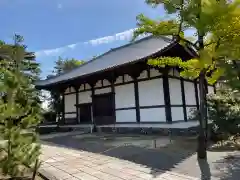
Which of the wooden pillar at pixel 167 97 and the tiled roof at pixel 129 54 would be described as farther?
the tiled roof at pixel 129 54

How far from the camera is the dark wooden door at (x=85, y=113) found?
16891mm

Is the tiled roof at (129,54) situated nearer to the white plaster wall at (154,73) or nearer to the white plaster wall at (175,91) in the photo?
the white plaster wall at (154,73)

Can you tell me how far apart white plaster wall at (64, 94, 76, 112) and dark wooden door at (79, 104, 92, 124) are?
36.1 inches

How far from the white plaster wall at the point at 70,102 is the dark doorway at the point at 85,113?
833 millimetres

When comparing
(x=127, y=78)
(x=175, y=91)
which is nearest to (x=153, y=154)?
(x=175, y=91)

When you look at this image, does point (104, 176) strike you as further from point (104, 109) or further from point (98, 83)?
point (98, 83)

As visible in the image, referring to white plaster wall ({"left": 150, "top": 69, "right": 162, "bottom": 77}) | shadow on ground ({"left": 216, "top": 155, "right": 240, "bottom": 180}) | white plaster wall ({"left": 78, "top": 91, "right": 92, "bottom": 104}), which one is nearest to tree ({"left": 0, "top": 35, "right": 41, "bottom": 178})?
shadow on ground ({"left": 216, "top": 155, "right": 240, "bottom": 180})

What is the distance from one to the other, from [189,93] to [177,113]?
2.19 meters

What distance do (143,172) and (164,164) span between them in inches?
37.4

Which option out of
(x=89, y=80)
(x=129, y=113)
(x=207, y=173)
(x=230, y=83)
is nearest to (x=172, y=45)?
(x=129, y=113)

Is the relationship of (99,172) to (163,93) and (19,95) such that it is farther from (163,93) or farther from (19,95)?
(163,93)

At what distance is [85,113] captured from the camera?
17297 mm

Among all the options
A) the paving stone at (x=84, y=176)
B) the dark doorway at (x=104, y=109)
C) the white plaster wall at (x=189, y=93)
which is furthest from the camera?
the dark doorway at (x=104, y=109)

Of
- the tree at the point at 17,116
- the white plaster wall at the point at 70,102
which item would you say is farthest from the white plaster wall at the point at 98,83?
the tree at the point at 17,116
